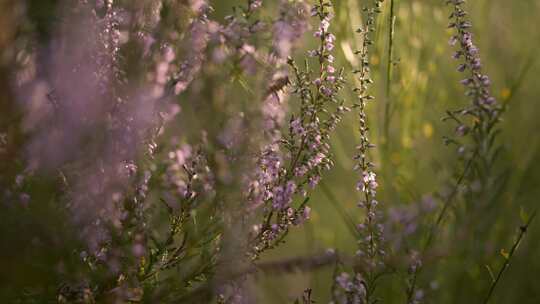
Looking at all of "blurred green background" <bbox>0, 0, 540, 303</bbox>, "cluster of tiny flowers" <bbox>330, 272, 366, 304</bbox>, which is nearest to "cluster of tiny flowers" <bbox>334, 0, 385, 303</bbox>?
"cluster of tiny flowers" <bbox>330, 272, 366, 304</bbox>

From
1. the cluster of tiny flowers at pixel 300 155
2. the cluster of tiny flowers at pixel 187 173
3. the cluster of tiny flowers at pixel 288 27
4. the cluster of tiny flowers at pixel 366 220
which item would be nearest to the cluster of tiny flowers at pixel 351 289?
the cluster of tiny flowers at pixel 366 220

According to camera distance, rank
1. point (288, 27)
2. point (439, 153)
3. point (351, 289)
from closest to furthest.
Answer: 1. point (288, 27)
2. point (351, 289)
3. point (439, 153)

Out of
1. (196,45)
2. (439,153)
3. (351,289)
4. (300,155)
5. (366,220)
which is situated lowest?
(351,289)

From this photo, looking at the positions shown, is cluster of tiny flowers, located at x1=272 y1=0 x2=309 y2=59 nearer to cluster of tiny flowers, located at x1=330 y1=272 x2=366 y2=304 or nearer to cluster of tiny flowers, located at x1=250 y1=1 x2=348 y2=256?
cluster of tiny flowers, located at x1=250 y1=1 x2=348 y2=256

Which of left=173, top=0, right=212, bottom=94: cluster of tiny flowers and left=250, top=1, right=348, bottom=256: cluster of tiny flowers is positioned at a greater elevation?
left=173, top=0, right=212, bottom=94: cluster of tiny flowers

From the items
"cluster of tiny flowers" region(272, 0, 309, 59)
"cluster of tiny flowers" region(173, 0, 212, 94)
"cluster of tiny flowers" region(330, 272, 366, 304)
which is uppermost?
"cluster of tiny flowers" region(173, 0, 212, 94)

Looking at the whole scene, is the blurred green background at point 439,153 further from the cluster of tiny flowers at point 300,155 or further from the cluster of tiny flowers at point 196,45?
the cluster of tiny flowers at point 196,45

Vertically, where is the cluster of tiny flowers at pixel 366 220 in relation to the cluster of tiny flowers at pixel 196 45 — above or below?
below

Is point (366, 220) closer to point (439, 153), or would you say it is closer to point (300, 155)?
point (300, 155)

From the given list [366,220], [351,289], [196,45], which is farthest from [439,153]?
[196,45]

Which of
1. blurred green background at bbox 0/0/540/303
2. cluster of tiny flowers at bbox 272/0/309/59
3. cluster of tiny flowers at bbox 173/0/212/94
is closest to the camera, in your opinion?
cluster of tiny flowers at bbox 272/0/309/59

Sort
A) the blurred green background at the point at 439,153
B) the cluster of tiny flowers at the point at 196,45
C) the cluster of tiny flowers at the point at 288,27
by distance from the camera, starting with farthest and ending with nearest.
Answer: the blurred green background at the point at 439,153
the cluster of tiny flowers at the point at 196,45
the cluster of tiny flowers at the point at 288,27

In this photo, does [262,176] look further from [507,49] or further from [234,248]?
[507,49]

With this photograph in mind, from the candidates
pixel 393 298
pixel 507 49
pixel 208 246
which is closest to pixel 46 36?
pixel 208 246
